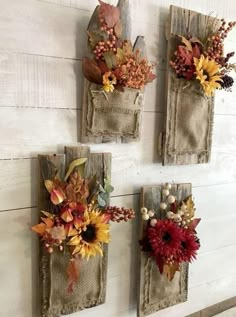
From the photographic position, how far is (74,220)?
82 centimetres

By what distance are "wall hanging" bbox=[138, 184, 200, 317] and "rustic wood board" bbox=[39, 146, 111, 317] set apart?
132 millimetres

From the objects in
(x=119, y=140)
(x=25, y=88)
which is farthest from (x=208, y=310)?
(x=25, y=88)

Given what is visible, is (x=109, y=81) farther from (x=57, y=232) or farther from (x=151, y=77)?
(x=57, y=232)

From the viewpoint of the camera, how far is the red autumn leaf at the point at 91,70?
2.80 feet

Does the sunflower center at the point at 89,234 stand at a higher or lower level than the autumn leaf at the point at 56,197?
lower

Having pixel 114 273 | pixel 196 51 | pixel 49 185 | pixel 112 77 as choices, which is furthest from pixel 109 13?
pixel 114 273

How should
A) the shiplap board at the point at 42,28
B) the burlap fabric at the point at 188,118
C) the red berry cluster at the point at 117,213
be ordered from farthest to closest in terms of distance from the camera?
the burlap fabric at the point at 188,118 → the red berry cluster at the point at 117,213 → the shiplap board at the point at 42,28

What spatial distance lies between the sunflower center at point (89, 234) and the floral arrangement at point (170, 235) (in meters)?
0.19

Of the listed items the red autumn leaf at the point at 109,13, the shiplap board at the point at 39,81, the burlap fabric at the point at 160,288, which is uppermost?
the red autumn leaf at the point at 109,13

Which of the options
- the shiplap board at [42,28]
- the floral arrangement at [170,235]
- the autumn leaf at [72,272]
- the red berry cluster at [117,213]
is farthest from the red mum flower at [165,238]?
the shiplap board at [42,28]

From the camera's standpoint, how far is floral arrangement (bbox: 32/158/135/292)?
2.69ft

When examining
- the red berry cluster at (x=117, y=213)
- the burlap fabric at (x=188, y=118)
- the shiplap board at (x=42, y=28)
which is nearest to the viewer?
the shiplap board at (x=42, y=28)

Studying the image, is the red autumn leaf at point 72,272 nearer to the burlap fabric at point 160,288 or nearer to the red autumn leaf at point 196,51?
the burlap fabric at point 160,288

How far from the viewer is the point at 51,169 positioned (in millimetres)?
843
